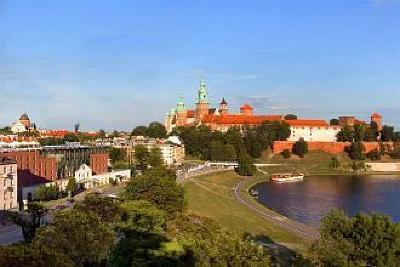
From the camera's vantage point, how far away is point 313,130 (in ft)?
326

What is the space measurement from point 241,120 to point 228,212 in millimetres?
66568

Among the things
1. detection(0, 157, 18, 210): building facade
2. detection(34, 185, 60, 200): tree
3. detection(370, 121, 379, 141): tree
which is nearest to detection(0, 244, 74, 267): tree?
detection(0, 157, 18, 210): building facade

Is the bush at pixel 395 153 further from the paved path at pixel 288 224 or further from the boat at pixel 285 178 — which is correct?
the paved path at pixel 288 224

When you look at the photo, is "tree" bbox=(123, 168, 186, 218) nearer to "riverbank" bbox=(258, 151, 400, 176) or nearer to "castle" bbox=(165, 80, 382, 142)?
"riverbank" bbox=(258, 151, 400, 176)

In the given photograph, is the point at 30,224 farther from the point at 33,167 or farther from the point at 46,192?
the point at 33,167

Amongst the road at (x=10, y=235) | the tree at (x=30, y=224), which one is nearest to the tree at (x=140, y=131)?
the road at (x=10, y=235)

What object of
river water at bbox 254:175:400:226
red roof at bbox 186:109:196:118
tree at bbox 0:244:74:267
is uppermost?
red roof at bbox 186:109:196:118

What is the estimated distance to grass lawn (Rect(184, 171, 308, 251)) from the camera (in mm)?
27516

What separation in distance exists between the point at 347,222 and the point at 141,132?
88.1 meters

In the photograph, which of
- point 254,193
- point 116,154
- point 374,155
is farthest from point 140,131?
point 254,193

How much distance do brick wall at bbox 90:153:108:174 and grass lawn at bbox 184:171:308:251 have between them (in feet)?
30.2

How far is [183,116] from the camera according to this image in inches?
4289

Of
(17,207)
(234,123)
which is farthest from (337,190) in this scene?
(234,123)

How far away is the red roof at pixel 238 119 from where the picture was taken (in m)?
101
